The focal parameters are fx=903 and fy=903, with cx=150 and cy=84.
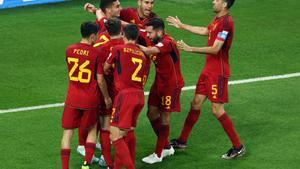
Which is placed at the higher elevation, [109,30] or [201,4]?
[109,30]

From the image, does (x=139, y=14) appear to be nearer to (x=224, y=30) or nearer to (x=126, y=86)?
(x=224, y=30)

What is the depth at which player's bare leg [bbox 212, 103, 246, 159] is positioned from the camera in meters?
14.4

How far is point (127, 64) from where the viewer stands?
13.1 meters

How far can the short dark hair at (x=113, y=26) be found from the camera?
13.3m

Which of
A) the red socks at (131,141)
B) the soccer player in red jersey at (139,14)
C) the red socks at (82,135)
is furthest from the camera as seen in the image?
the soccer player in red jersey at (139,14)

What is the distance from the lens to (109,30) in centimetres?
1341

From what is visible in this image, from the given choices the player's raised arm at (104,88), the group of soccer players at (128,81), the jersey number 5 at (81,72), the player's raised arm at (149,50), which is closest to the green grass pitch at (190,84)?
the group of soccer players at (128,81)

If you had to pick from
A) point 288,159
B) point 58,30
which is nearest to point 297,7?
point 58,30

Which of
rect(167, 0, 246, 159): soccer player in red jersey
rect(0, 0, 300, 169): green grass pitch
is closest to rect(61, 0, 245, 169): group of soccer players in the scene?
rect(167, 0, 246, 159): soccer player in red jersey

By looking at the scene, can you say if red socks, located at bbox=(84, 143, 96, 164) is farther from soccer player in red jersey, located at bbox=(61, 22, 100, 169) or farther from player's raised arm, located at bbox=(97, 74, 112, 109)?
player's raised arm, located at bbox=(97, 74, 112, 109)

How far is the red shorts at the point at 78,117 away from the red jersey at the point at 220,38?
6.89ft

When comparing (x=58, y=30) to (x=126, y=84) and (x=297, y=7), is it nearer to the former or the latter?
(x=297, y=7)

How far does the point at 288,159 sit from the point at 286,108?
2532 millimetres

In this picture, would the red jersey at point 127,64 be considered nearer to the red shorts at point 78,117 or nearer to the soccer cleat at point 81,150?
the red shorts at point 78,117
